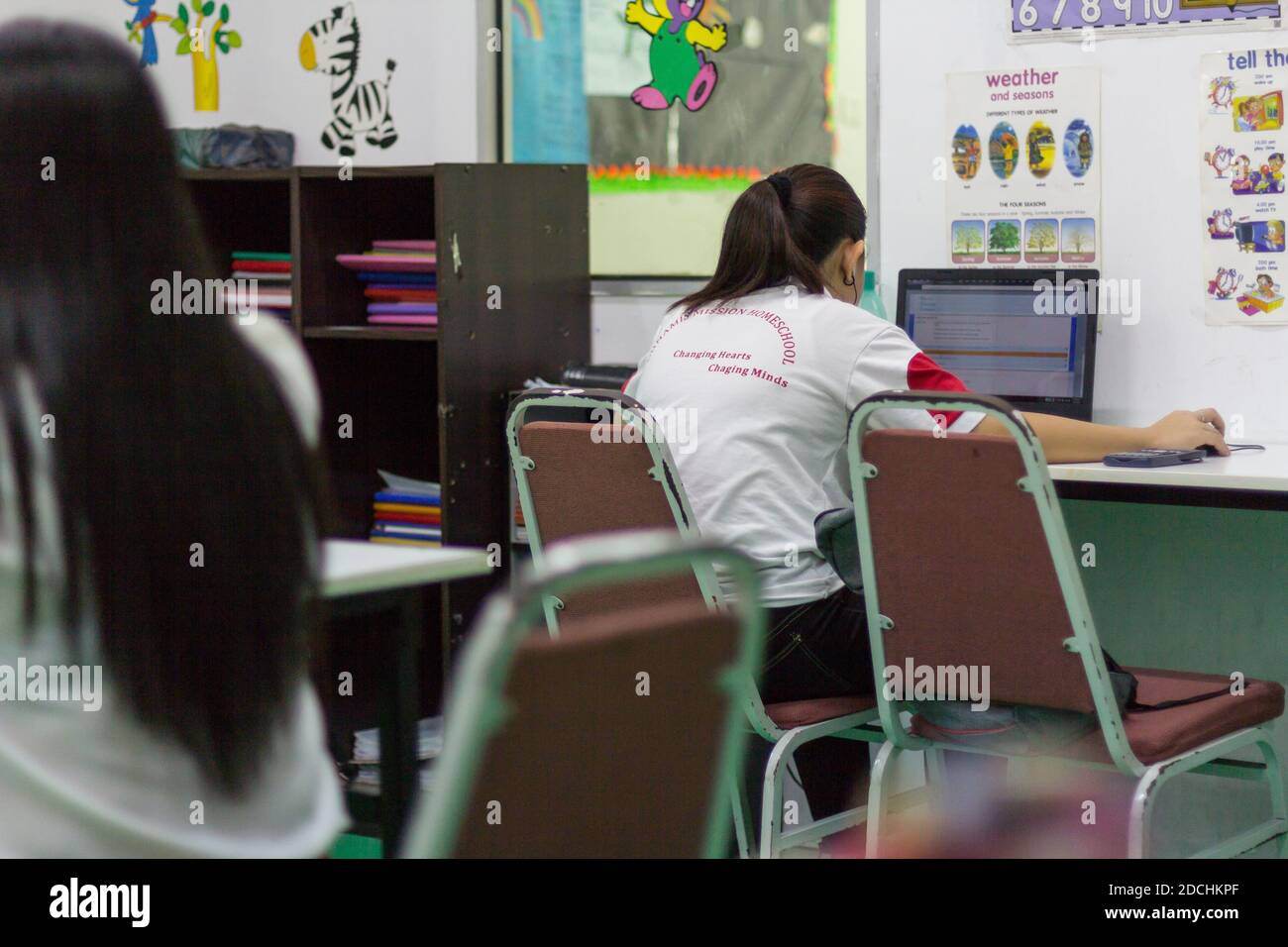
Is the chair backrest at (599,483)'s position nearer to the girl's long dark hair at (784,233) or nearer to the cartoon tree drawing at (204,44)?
the girl's long dark hair at (784,233)

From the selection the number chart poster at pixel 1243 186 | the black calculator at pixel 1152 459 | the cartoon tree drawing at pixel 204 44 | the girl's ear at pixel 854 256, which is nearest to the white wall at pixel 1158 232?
the number chart poster at pixel 1243 186

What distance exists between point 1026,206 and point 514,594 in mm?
2571

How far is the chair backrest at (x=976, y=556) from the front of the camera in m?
1.89

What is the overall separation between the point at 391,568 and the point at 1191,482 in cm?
127

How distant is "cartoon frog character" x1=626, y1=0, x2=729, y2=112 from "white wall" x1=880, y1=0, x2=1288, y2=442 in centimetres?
57

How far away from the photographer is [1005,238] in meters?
3.21

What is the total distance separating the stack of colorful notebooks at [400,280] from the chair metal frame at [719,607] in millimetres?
1038

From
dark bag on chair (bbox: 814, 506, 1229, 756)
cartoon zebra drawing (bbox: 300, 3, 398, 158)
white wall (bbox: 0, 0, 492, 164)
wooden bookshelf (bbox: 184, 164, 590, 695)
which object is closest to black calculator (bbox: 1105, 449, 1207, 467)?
dark bag on chair (bbox: 814, 506, 1229, 756)

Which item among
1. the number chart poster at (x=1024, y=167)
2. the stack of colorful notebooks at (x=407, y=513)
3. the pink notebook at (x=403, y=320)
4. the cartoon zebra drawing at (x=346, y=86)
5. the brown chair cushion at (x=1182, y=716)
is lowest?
the brown chair cushion at (x=1182, y=716)

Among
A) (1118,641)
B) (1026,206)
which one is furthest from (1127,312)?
(1118,641)

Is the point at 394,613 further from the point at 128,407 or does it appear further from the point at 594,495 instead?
the point at 128,407

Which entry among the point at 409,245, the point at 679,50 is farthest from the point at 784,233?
the point at 679,50

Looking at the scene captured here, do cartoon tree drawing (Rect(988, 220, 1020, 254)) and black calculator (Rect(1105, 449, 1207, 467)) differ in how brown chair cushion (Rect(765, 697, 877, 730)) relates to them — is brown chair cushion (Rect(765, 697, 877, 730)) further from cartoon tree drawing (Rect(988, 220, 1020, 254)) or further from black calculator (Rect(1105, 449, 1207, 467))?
cartoon tree drawing (Rect(988, 220, 1020, 254))
